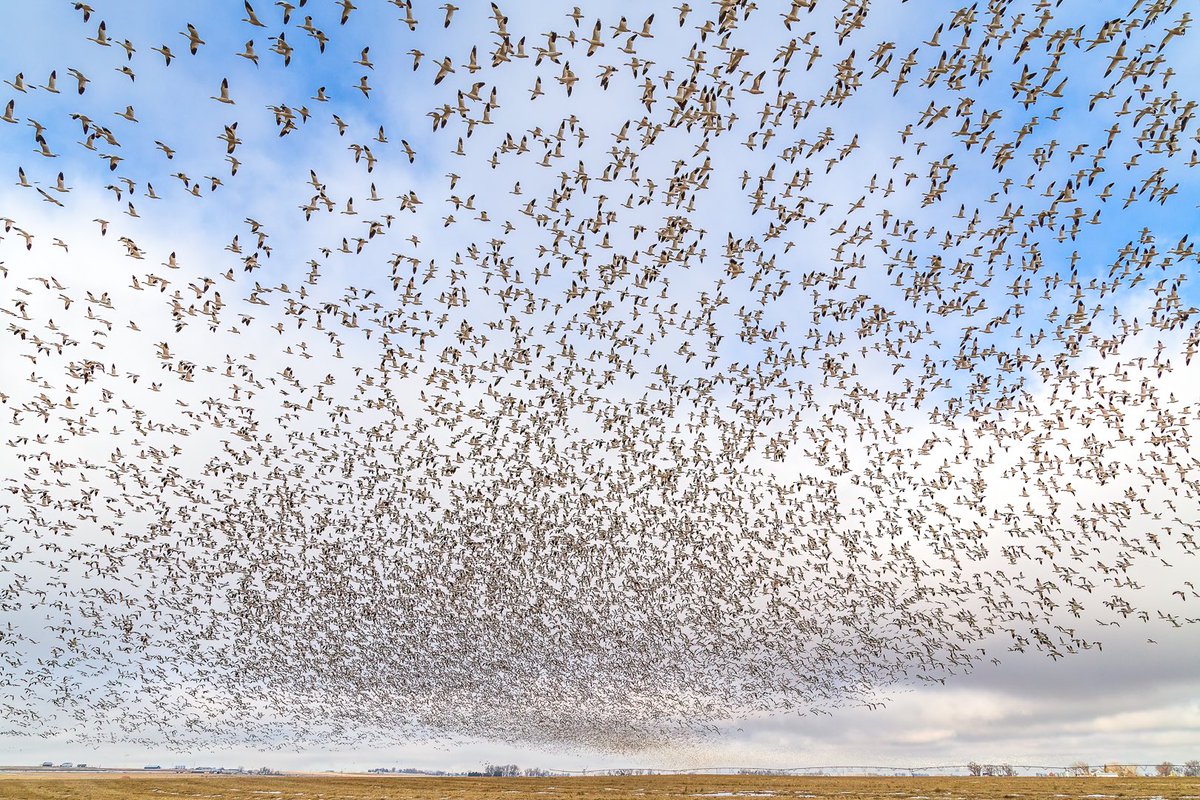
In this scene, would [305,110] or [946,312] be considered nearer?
[305,110]

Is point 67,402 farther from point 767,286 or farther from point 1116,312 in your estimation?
point 1116,312

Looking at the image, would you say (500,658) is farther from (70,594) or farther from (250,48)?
(250,48)

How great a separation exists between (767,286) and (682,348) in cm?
521

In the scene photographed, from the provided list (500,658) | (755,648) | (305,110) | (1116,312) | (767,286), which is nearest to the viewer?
(305,110)

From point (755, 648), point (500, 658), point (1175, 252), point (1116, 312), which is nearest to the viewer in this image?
point (1175, 252)

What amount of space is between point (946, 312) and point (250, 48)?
88.5 ft

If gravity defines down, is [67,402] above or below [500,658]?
above

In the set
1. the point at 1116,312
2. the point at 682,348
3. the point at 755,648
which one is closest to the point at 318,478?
the point at 682,348

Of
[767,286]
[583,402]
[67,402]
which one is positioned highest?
[767,286]


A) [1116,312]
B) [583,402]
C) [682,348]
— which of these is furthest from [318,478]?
[1116,312]

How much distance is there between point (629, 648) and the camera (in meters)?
61.2

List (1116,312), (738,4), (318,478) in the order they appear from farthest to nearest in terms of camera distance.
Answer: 1. (318,478)
2. (1116,312)
3. (738,4)

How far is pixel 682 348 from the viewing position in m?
35.2

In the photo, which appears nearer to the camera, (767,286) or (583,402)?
(767,286)
